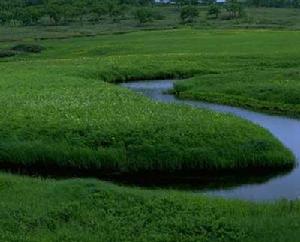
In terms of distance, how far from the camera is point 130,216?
16703mm

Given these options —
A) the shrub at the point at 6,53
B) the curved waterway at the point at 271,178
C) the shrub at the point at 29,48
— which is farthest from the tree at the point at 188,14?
the curved waterway at the point at 271,178

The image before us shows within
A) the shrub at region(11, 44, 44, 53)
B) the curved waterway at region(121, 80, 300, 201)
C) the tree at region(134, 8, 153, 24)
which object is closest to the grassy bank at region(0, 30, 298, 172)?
the curved waterway at region(121, 80, 300, 201)

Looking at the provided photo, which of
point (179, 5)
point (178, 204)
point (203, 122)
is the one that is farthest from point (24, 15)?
point (178, 204)

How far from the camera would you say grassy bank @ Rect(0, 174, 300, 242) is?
15.5 metres

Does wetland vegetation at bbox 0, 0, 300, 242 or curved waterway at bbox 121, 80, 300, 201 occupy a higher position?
wetland vegetation at bbox 0, 0, 300, 242

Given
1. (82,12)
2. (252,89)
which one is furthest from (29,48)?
(82,12)

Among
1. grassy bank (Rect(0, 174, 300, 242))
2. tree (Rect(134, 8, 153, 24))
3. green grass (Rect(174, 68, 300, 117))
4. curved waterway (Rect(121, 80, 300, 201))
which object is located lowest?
curved waterway (Rect(121, 80, 300, 201))

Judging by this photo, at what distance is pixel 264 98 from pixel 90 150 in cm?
1717

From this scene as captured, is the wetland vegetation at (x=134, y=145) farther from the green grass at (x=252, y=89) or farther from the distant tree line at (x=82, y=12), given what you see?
the distant tree line at (x=82, y=12)

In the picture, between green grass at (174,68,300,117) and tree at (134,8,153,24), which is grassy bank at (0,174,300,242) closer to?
green grass at (174,68,300,117)

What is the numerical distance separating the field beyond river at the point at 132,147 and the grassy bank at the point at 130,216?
3 centimetres

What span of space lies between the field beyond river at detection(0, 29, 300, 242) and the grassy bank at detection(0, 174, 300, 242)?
3 centimetres

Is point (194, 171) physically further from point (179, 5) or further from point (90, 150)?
point (179, 5)

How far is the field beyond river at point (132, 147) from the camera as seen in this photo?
1619 centimetres
